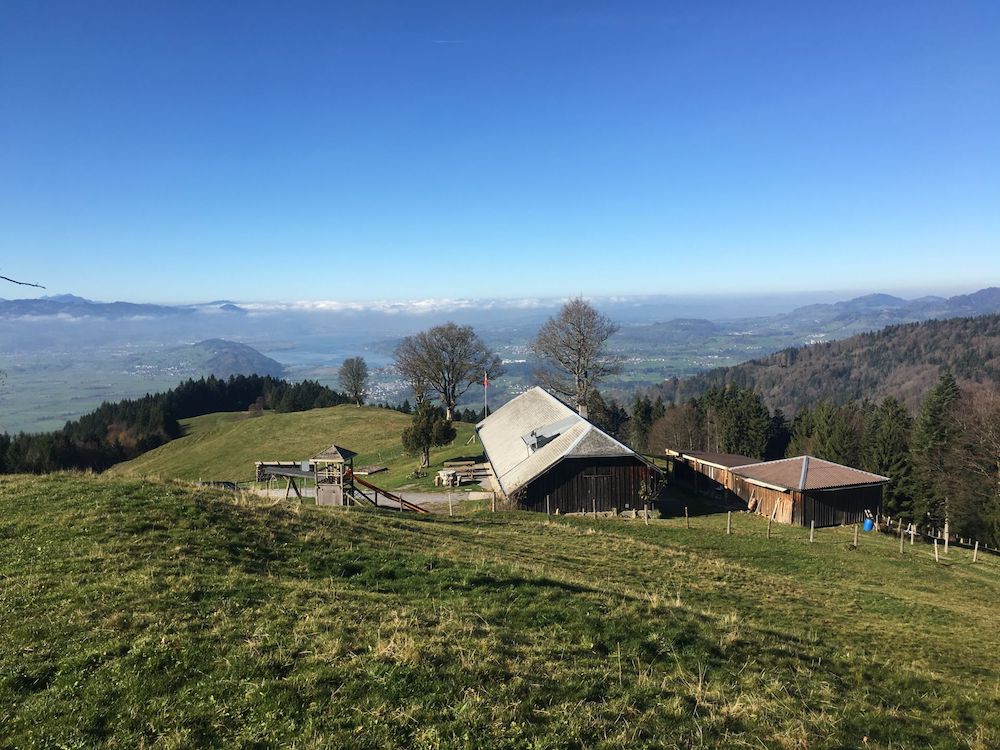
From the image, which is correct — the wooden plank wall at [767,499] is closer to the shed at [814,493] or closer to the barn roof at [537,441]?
the shed at [814,493]

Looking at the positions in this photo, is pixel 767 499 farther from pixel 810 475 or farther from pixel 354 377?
pixel 354 377

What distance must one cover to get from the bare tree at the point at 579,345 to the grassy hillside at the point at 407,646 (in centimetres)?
4109

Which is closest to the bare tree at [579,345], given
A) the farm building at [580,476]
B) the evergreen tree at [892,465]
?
the farm building at [580,476]

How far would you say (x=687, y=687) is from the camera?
28.0 ft

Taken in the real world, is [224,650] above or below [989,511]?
above

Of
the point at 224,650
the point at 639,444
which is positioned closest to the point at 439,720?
the point at 224,650


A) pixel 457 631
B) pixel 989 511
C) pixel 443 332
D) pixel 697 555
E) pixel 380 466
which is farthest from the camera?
pixel 443 332

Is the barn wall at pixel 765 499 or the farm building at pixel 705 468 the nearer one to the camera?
the barn wall at pixel 765 499

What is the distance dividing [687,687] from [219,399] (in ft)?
405

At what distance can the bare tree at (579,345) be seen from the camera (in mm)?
57844

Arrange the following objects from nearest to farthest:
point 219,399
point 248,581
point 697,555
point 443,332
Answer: point 248,581 → point 697,555 → point 443,332 → point 219,399

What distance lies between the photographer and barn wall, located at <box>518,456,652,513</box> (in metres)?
34.5

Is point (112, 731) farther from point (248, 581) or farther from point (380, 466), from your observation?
point (380, 466)

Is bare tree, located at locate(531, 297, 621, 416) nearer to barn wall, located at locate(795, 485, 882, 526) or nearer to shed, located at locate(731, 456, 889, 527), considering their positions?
shed, located at locate(731, 456, 889, 527)
